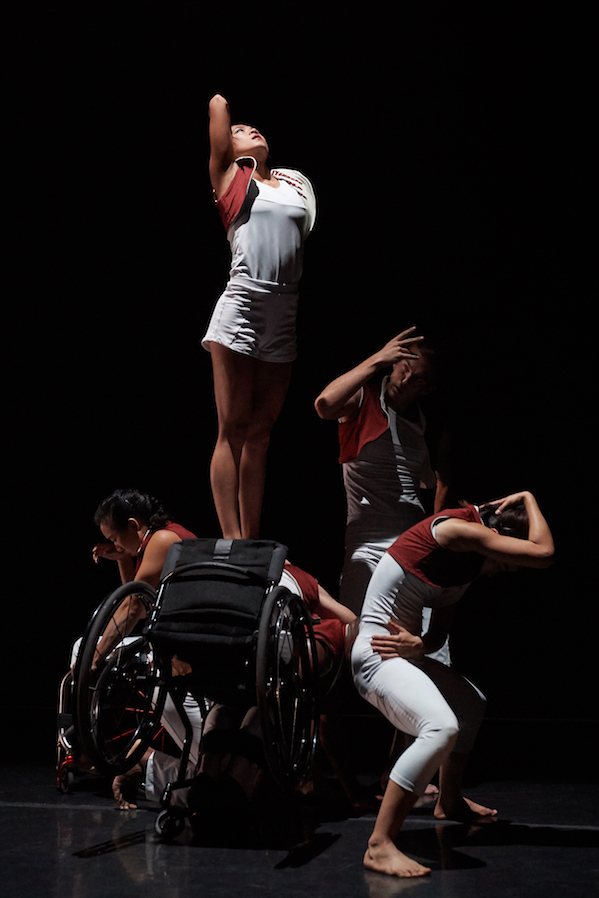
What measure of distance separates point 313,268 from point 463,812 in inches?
108

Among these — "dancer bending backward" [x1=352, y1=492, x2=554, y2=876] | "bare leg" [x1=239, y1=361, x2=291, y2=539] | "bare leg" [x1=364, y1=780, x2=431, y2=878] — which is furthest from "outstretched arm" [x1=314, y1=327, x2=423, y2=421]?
"bare leg" [x1=364, y1=780, x2=431, y2=878]

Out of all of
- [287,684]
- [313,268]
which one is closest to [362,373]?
[287,684]

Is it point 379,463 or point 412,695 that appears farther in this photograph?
point 379,463

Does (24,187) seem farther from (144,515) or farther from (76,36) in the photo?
(144,515)

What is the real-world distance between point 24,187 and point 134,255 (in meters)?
0.70

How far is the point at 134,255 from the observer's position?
196 inches

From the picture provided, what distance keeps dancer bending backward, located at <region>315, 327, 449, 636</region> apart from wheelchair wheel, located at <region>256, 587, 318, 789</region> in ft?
2.25

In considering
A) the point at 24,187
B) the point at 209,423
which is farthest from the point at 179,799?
the point at 24,187

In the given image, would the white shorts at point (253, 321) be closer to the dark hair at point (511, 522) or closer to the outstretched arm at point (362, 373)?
the outstretched arm at point (362, 373)

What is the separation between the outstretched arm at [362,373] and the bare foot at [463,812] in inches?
56.7

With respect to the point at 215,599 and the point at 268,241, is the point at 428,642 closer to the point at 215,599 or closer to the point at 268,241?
the point at 215,599

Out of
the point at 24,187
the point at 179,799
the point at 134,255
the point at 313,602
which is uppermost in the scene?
the point at 24,187

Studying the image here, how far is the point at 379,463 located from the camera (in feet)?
12.0

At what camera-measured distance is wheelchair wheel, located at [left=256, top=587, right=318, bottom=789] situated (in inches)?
101
